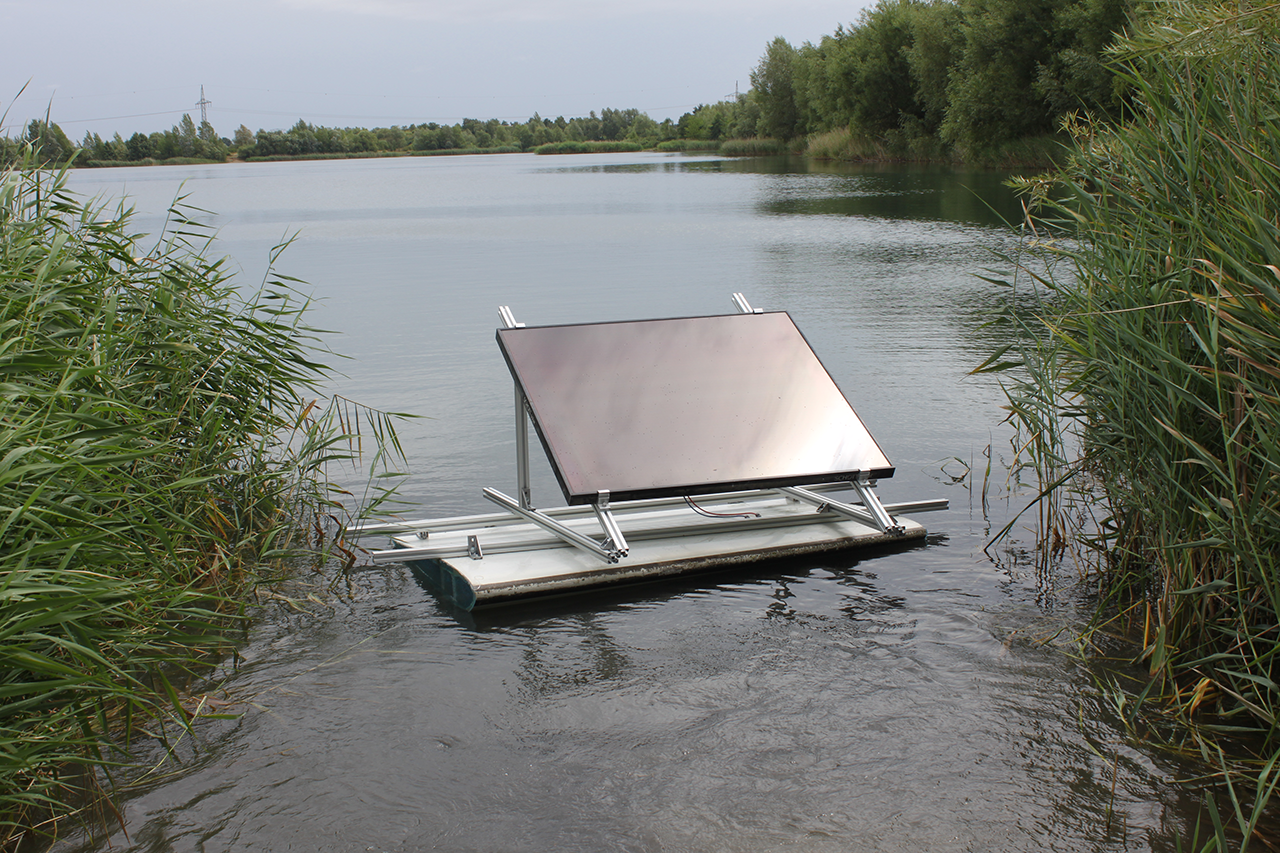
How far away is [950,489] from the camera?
7.07 m

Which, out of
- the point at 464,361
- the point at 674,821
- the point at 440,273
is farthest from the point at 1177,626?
the point at 440,273

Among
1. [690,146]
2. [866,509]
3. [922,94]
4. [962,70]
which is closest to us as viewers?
[866,509]

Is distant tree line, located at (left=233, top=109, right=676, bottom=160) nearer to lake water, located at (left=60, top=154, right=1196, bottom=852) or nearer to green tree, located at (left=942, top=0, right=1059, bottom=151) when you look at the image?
green tree, located at (left=942, top=0, right=1059, bottom=151)

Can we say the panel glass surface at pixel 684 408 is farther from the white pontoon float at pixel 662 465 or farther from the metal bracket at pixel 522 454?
the metal bracket at pixel 522 454

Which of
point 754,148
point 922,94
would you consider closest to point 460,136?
point 754,148

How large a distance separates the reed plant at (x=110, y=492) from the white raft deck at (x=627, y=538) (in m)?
0.82

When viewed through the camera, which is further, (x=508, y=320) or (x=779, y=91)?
(x=779, y=91)

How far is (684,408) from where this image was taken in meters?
5.89

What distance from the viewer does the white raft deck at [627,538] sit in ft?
16.8

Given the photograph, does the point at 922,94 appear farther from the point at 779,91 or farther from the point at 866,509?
the point at 866,509

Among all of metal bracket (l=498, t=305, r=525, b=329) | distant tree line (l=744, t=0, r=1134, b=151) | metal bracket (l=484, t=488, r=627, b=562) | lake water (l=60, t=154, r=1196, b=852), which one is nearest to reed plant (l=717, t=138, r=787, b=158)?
distant tree line (l=744, t=0, r=1134, b=151)

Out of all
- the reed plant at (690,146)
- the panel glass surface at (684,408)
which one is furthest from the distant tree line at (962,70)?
the reed plant at (690,146)

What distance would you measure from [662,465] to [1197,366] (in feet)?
8.57

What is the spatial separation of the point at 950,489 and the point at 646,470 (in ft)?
8.91
